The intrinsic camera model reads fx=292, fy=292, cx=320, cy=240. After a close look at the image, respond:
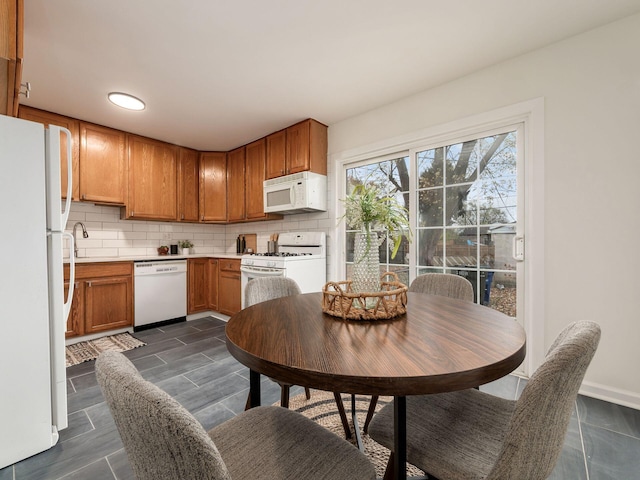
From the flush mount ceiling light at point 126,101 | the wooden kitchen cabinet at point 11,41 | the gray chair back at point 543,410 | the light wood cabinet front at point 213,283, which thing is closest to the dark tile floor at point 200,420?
the gray chair back at point 543,410

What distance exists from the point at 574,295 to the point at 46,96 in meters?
4.66

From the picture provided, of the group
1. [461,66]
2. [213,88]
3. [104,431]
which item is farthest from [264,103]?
[104,431]

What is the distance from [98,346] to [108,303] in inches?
18.6

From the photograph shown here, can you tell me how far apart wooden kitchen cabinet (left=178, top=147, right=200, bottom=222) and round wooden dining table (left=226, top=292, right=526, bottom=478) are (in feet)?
11.2

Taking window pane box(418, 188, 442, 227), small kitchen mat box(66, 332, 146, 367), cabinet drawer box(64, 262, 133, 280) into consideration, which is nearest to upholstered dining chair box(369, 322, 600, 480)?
window pane box(418, 188, 442, 227)

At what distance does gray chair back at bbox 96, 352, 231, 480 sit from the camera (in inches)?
15.6

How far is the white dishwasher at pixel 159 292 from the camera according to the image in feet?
11.2

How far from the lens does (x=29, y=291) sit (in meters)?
1.42

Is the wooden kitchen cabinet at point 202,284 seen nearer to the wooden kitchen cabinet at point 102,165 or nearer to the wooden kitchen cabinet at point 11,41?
the wooden kitchen cabinet at point 102,165

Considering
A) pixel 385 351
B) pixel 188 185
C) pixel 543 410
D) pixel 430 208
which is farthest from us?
pixel 188 185

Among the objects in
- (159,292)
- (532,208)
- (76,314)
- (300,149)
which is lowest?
(76,314)

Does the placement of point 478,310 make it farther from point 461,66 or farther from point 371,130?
point 371,130

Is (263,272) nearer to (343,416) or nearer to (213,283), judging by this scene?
(213,283)

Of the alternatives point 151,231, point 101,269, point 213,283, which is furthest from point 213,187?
point 101,269
